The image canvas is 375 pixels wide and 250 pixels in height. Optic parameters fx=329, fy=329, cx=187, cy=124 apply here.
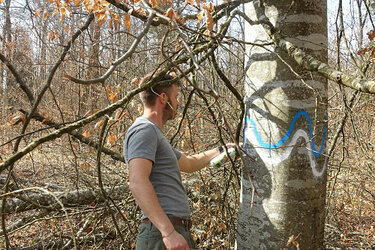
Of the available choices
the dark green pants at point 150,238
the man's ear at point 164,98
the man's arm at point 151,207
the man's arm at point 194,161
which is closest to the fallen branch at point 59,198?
the man's arm at point 194,161

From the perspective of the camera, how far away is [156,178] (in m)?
2.10

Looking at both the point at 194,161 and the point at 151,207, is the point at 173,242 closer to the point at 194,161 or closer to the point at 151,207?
the point at 151,207

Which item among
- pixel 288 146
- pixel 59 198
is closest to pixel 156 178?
pixel 288 146

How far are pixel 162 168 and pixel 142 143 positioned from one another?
0.84 ft

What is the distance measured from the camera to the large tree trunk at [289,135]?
6.56ft

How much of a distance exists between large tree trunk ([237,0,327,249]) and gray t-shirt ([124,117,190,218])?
19.2 inches

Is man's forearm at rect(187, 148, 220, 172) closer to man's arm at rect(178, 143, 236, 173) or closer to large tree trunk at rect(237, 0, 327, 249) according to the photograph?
man's arm at rect(178, 143, 236, 173)

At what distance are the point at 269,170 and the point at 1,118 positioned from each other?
367 inches

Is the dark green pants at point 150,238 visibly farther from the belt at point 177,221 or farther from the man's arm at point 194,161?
the man's arm at point 194,161

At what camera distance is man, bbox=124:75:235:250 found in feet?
6.07

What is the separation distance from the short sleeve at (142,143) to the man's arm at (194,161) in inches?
25.5

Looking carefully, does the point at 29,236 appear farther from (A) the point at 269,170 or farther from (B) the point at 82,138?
(A) the point at 269,170

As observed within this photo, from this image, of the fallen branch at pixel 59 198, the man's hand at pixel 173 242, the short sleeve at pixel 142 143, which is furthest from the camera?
the fallen branch at pixel 59 198

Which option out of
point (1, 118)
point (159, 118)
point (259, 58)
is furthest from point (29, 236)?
point (1, 118)
